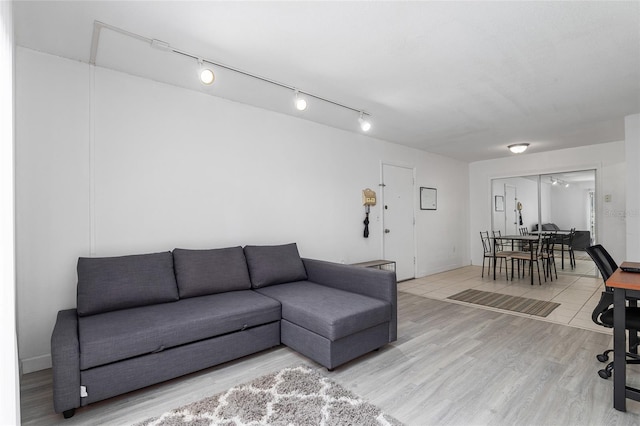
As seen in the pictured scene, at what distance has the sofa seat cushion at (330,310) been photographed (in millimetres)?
2371

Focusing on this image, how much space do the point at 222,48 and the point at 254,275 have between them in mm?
2101

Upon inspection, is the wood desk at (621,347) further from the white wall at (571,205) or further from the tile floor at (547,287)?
the white wall at (571,205)

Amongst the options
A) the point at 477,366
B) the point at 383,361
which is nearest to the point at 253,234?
the point at 383,361

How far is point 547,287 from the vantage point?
5.16 m

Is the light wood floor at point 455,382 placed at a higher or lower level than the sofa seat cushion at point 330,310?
lower

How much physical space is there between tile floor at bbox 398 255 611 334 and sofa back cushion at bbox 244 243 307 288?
2.28m

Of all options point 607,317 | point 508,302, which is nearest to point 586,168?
point 508,302

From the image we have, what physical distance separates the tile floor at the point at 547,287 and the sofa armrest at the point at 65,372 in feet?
13.6

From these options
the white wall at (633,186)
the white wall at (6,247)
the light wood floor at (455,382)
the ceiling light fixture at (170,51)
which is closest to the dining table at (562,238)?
the white wall at (633,186)

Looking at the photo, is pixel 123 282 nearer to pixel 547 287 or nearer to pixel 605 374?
pixel 605 374

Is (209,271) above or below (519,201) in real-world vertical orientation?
below

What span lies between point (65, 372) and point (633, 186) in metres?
6.16

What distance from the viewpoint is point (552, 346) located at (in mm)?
2861

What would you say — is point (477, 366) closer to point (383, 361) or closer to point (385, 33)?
point (383, 361)
